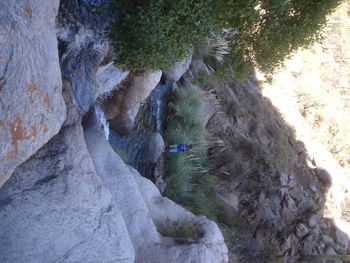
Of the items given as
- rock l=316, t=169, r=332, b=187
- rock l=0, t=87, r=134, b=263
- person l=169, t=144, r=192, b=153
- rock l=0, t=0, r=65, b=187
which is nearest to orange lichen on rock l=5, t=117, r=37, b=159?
rock l=0, t=0, r=65, b=187

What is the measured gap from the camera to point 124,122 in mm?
6957

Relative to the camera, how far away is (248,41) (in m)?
5.67

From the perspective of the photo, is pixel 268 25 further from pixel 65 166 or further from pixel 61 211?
pixel 61 211

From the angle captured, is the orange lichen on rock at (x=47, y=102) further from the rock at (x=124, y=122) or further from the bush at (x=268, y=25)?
the rock at (x=124, y=122)

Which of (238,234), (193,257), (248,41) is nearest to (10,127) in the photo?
(193,257)

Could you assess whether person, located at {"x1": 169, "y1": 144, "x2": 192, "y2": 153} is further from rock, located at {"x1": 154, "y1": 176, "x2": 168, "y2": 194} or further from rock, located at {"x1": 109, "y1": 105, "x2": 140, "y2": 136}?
rock, located at {"x1": 109, "y1": 105, "x2": 140, "y2": 136}

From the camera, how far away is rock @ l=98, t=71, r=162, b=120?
648cm

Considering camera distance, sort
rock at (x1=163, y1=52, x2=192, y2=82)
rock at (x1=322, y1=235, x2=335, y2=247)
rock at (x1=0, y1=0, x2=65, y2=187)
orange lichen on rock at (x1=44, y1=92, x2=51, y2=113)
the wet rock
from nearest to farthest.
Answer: rock at (x1=0, y1=0, x2=65, y2=187)
orange lichen on rock at (x1=44, y1=92, x2=51, y2=113)
the wet rock
rock at (x1=322, y1=235, x2=335, y2=247)
rock at (x1=163, y1=52, x2=192, y2=82)

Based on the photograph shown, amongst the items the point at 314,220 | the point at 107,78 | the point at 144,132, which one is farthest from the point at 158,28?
the point at 314,220

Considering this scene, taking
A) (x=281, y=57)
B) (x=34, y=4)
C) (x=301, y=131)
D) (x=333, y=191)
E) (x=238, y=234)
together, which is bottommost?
(x=333, y=191)

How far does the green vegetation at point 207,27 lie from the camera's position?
163 inches

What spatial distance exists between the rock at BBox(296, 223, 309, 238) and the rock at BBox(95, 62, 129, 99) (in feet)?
17.7

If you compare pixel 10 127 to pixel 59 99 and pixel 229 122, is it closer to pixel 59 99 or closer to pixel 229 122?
pixel 59 99

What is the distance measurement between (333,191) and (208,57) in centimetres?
531
